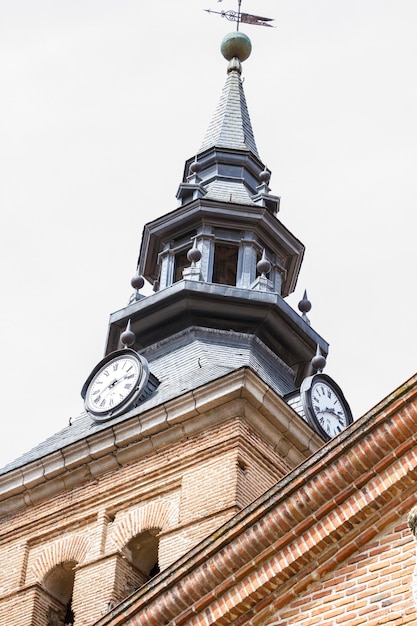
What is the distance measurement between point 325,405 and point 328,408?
0.14 meters

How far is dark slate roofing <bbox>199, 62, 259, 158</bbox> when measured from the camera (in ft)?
124

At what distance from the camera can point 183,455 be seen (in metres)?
26.0

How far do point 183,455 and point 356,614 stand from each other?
14065 millimetres

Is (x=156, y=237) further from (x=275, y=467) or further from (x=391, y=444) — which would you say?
(x=391, y=444)

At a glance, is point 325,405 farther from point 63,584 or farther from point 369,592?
point 369,592

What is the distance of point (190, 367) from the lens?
28562 millimetres

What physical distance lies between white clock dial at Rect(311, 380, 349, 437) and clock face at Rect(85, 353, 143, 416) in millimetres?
3239

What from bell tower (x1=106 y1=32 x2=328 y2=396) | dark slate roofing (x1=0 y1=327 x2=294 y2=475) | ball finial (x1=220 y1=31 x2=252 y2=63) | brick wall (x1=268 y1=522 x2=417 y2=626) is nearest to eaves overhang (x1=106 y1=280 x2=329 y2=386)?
bell tower (x1=106 y1=32 x2=328 y2=396)

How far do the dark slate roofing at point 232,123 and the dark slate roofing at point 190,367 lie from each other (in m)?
8.28

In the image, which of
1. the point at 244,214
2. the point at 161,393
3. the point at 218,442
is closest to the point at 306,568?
the point at 218,442

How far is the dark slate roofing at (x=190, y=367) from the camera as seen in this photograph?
2734 cm

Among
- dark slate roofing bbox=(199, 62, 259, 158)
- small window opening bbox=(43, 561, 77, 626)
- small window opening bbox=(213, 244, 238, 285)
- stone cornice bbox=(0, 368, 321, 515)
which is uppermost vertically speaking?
dark slate roofing bbox=(199, 62, 259, 158)

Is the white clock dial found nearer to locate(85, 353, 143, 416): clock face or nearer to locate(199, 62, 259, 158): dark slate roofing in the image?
locate(85, 353, 143, 416): clock face

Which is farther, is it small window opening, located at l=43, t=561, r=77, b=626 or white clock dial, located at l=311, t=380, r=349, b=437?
white clock dial, located at l=311, t=380, r=349, b=437
